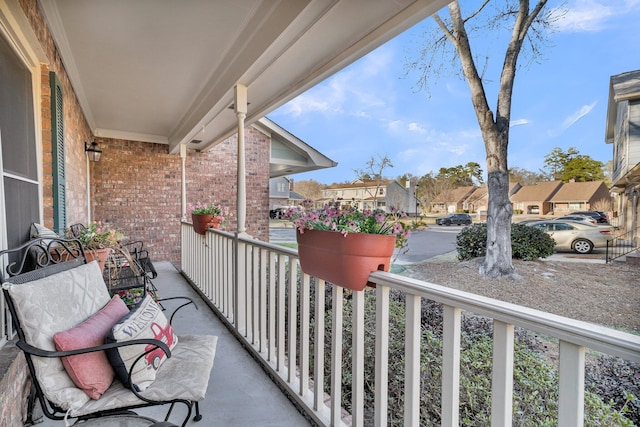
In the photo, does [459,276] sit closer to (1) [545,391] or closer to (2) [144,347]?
(1) [545,391]

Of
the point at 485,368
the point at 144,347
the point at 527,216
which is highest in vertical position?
the point at 527,216

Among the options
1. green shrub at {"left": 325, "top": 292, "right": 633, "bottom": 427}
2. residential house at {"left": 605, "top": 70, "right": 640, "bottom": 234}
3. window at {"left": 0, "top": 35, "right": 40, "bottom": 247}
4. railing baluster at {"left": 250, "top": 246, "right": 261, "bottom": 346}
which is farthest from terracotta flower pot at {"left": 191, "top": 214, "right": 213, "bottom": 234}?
residential house at {"left": 605, "top": 70, "right": 640, "bottom": 234}

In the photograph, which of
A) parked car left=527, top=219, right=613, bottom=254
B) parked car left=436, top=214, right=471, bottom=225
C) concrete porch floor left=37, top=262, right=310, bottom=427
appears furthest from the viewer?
parked car left=436, top=214, right=471, bottom=225

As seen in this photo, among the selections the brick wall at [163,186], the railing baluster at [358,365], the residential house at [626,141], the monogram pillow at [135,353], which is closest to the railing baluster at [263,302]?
the monogram pillow at [135,353]

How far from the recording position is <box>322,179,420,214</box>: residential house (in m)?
1.53

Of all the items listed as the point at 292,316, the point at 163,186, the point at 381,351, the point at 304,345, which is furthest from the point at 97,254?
the point at 163,186

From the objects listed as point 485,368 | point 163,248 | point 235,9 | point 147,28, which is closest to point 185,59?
point 147,28

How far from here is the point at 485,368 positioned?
207 cm

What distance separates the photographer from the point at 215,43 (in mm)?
2939

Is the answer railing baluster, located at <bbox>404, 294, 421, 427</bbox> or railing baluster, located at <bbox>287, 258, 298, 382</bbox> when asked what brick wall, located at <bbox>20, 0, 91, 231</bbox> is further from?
railing baluster, located at <bbox>404, 294, 421, 427</bbox>

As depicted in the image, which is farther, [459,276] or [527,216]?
[459,276]

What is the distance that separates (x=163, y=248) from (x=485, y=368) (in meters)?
6.54

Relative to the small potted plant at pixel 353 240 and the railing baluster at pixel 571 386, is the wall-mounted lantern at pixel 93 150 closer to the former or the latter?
the small potted plant at pixel 353 240

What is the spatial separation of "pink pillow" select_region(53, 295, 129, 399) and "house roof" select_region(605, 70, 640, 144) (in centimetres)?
228
